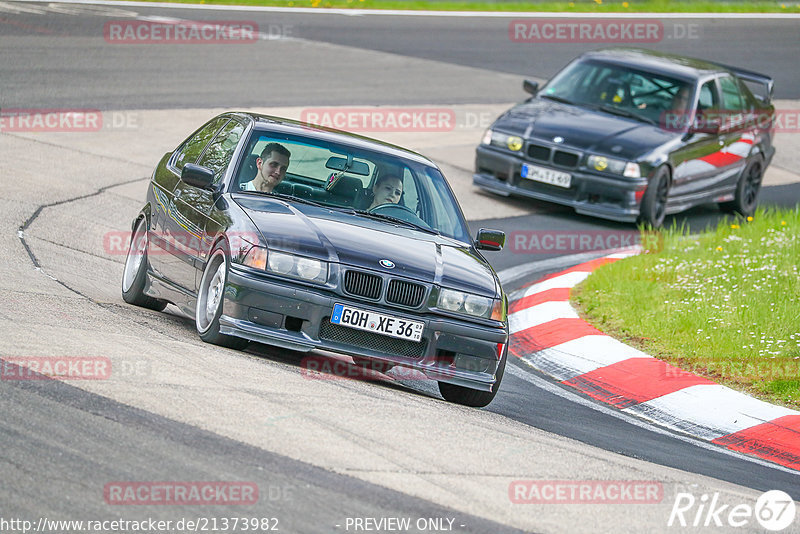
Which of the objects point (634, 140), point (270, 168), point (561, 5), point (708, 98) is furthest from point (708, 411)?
point (561, 5)

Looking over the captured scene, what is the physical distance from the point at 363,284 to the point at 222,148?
1.98 meters

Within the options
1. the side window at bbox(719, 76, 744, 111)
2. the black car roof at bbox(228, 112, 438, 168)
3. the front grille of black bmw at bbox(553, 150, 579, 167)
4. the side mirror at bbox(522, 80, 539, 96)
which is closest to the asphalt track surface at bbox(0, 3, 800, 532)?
the black car roof at bbox(228, 112, 438, 168)

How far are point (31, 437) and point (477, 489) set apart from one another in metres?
1.82

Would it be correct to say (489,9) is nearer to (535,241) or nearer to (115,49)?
(115,49)

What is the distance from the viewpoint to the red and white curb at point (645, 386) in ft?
25.6

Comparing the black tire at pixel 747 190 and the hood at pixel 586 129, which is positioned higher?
the hood at pixel 586 129

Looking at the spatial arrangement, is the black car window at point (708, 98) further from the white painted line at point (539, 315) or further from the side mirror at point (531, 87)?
the white painted line at point (539, 315)

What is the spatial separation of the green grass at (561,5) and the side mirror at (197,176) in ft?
63.2

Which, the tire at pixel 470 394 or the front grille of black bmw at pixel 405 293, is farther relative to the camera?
the tire at pixel 470 394

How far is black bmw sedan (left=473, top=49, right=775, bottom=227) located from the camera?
14172 millimetres

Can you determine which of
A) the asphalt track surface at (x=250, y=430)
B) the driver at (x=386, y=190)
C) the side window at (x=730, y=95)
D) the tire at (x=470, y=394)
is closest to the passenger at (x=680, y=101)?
the side window at (x=730, y=95)

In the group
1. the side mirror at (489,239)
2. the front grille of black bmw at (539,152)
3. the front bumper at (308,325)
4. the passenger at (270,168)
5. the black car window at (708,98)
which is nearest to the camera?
the front bumper at (308,325)

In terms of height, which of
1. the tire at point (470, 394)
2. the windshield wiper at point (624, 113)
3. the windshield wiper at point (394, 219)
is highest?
the windshield wiper at point (394, 219)

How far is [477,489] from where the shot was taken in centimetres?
527
